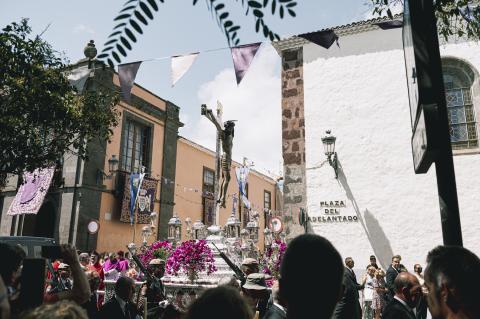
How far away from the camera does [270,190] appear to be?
1308 inches

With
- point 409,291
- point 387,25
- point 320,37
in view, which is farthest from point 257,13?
point 387,25

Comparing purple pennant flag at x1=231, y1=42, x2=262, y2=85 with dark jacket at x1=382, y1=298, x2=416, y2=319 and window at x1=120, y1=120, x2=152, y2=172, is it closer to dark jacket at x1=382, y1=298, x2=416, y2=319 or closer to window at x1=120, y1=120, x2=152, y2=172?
dark jacket at x1=382, y1=298, x2=416, y2=319

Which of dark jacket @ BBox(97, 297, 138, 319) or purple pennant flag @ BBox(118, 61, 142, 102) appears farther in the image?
purple pennant flag @ BBox(118, 61, 142, 102)

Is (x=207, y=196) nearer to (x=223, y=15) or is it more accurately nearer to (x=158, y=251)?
(x=158, y=251)

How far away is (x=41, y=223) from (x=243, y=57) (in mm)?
13232

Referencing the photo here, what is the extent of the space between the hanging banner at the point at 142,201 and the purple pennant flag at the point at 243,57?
10.8 meters

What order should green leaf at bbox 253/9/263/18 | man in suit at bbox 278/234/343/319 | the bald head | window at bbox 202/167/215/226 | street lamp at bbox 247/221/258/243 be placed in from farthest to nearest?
window at bbox 202/167/215/226, street lamp at bbox 247/221/258/243, the bald head, green leaf at bbox 253/9/263/18, man in suit at bbox 278/234/343/319

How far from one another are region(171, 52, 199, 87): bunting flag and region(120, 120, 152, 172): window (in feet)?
34.2

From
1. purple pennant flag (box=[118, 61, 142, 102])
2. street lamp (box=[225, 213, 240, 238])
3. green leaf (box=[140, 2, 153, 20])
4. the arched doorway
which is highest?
purple pennant flag (box=[118, 61, 142, 102])

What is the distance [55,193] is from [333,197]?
37.7 feet

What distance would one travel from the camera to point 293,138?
1037cm

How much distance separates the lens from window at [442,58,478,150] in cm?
923

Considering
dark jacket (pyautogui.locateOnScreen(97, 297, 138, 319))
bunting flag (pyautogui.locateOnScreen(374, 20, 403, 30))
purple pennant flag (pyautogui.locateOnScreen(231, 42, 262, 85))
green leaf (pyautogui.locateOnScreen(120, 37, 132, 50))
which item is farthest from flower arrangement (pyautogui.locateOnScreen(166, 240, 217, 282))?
green leaf (pyautogui.locateOnScreen(120, 37, 132, 50))

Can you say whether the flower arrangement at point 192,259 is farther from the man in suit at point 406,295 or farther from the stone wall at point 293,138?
the man in suit at point 406,295
